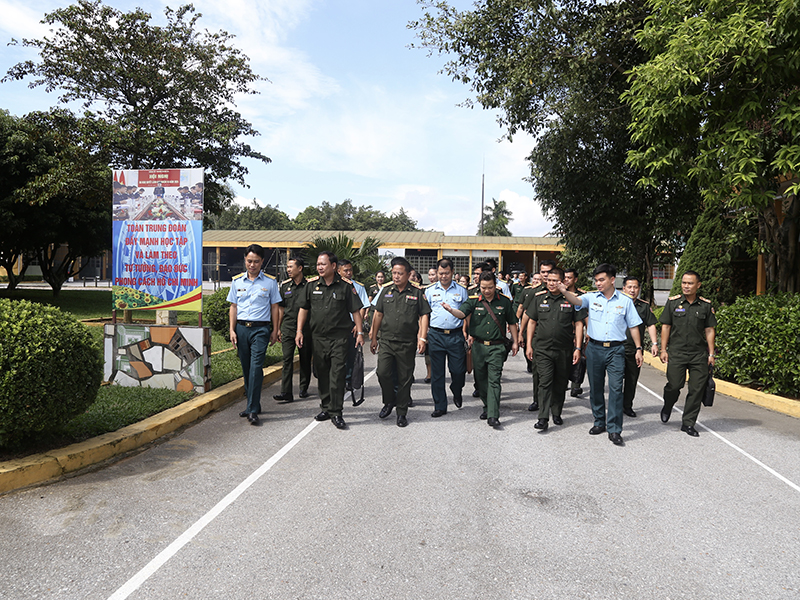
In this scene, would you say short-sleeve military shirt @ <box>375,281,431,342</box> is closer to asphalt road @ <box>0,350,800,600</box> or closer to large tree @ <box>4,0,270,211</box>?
asphalt road @ <box>0,350,800,600</box>

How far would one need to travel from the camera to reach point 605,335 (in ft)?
22.4

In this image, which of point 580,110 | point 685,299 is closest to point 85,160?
Result: point 580,110

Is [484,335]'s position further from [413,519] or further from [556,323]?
[413,519]

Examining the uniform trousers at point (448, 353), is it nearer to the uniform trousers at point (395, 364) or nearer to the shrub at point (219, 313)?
the uniform trousers at point (395, 364)

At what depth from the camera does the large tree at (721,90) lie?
8484 mm

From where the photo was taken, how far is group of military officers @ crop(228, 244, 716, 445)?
6945mm

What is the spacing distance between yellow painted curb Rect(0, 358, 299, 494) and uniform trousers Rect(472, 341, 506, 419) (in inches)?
129

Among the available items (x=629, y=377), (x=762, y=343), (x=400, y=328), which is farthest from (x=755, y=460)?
(x=762, y=343)

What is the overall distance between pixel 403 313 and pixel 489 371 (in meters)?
1.22

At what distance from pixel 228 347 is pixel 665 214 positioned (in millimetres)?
13922

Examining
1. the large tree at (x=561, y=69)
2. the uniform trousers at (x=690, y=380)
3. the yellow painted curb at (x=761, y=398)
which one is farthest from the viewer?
the large tree at (x=561, y=69)

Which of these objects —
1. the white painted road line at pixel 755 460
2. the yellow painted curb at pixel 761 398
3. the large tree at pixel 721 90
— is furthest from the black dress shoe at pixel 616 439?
the large tree at pixel 721 90

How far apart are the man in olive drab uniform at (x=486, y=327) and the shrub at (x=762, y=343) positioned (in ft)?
14.0

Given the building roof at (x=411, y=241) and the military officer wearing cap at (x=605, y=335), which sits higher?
the building roof at (x=411, y=241)
